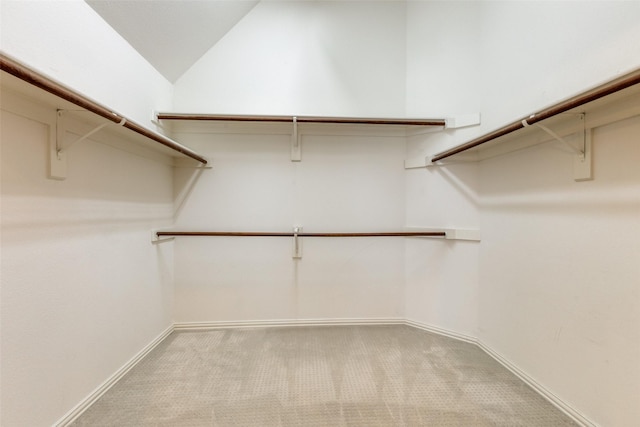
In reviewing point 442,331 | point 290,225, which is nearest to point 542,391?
point 442,331

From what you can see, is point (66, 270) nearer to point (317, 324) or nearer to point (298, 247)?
point (298, 247)

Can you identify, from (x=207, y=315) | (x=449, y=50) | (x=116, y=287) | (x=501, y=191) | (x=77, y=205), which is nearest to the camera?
(x=77, y=205)

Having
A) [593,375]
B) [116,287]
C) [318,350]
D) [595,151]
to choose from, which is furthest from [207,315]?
[595,151]

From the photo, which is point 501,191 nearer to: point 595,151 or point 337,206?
point 595,151

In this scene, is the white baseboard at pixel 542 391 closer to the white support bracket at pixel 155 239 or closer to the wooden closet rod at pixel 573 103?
the wooden closet rod at pixel 573 103

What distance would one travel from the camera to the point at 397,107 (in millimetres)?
2158

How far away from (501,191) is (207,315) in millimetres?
2488

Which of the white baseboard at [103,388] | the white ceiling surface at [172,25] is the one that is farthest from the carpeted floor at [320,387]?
the white ceiling surface at [172,25]

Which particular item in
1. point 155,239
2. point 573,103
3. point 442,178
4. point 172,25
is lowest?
point 155,239

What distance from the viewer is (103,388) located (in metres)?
1.33

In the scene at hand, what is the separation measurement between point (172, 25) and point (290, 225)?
1661 millimetres

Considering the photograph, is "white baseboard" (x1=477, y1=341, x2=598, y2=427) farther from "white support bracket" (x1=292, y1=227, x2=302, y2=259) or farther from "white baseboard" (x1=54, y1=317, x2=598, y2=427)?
"white support bracket" (x1=292, y1=227, x2=302, y2=259)

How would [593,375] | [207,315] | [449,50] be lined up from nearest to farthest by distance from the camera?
[593,375] < [449,50] < [207,315]

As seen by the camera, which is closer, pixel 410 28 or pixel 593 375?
pixel 593 375
